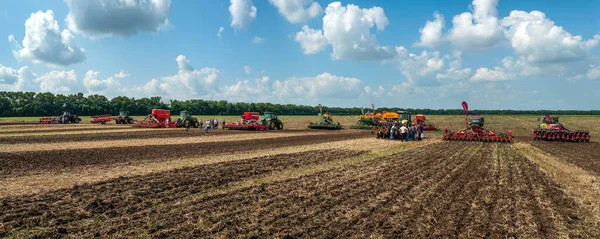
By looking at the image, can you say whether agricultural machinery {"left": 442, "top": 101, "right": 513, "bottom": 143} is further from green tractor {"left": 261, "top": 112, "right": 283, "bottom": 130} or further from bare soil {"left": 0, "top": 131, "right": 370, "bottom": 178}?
green tractor {"left": 261, "top": 112, "right": 283, "bottom": 130}

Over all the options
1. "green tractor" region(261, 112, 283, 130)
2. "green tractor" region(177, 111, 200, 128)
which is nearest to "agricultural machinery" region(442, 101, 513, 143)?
"green tractor" region(261, 112, 283, 130)

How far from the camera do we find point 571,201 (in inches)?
336

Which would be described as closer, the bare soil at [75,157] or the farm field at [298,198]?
the farm field at [298,198]

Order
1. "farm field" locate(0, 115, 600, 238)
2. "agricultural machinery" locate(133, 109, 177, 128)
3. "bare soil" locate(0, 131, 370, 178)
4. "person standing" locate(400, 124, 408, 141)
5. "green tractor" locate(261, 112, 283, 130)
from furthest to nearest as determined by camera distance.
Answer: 1. "agricultural machinery" locate(133, 109, 177, 128)
2. "green tractor" locate(261, 112, 283, 130)
3. "person standing" locate(400, 124, 408, 141)
4. "bare soil" locate(0, 131, 370, 178)
5. "farm field" locate(0, 115, 600, 238)

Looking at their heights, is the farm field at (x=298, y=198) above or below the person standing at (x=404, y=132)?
below

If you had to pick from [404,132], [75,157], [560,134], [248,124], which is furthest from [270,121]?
[560,134]

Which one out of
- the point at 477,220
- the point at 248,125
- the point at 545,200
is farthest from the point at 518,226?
the point at 248,125

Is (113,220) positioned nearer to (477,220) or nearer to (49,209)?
(49,209)

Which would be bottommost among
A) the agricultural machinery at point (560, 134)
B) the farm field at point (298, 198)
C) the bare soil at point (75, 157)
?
the bare soil at point (75, 157)

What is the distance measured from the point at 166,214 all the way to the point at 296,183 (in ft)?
13.2

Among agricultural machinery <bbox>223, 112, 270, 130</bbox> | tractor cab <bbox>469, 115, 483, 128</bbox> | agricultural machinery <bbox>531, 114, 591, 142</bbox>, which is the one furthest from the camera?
agricultural machinery <bbox>223, 112, 270, 130</bbox>

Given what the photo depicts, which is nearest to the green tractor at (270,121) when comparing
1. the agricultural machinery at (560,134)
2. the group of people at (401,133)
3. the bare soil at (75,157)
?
the group of people at (401,133)

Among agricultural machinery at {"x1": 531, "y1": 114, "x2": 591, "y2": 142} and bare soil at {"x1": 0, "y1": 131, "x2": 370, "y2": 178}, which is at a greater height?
agricultural machinery at {"x1": 531, "y1": 114, "x2": 591, "y2": 142}

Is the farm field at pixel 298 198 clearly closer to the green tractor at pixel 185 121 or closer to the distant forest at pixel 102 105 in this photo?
the green tractor at pixel 185 121
